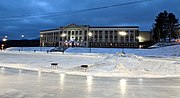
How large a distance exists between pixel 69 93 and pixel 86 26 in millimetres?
132276

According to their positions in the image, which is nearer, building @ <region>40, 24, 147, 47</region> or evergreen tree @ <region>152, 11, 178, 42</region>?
evergreen tree @ <region>152, 11, 178, 42</region>

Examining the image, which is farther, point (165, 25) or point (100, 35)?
point (100, 35)

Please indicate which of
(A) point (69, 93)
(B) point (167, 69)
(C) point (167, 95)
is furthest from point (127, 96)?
(B) point (167, 69)

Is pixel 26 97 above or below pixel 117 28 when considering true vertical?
below

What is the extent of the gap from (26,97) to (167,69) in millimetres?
16878

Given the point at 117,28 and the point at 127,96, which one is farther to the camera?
the point at 117,28

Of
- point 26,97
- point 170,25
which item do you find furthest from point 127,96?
point 170,25

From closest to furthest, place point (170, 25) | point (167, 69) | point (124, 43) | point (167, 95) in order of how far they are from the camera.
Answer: point (167, 95), point (167, 69), point (170, 25), point (124, 43)

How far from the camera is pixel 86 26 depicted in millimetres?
143125

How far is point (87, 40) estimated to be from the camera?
14150 cm

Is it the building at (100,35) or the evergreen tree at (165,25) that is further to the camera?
the building at (100,35)

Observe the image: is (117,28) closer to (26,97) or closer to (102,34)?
(102,34)

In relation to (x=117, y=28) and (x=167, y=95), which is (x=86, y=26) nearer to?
(x=117, y=28)

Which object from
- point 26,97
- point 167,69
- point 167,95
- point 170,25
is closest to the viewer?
point 26,97
